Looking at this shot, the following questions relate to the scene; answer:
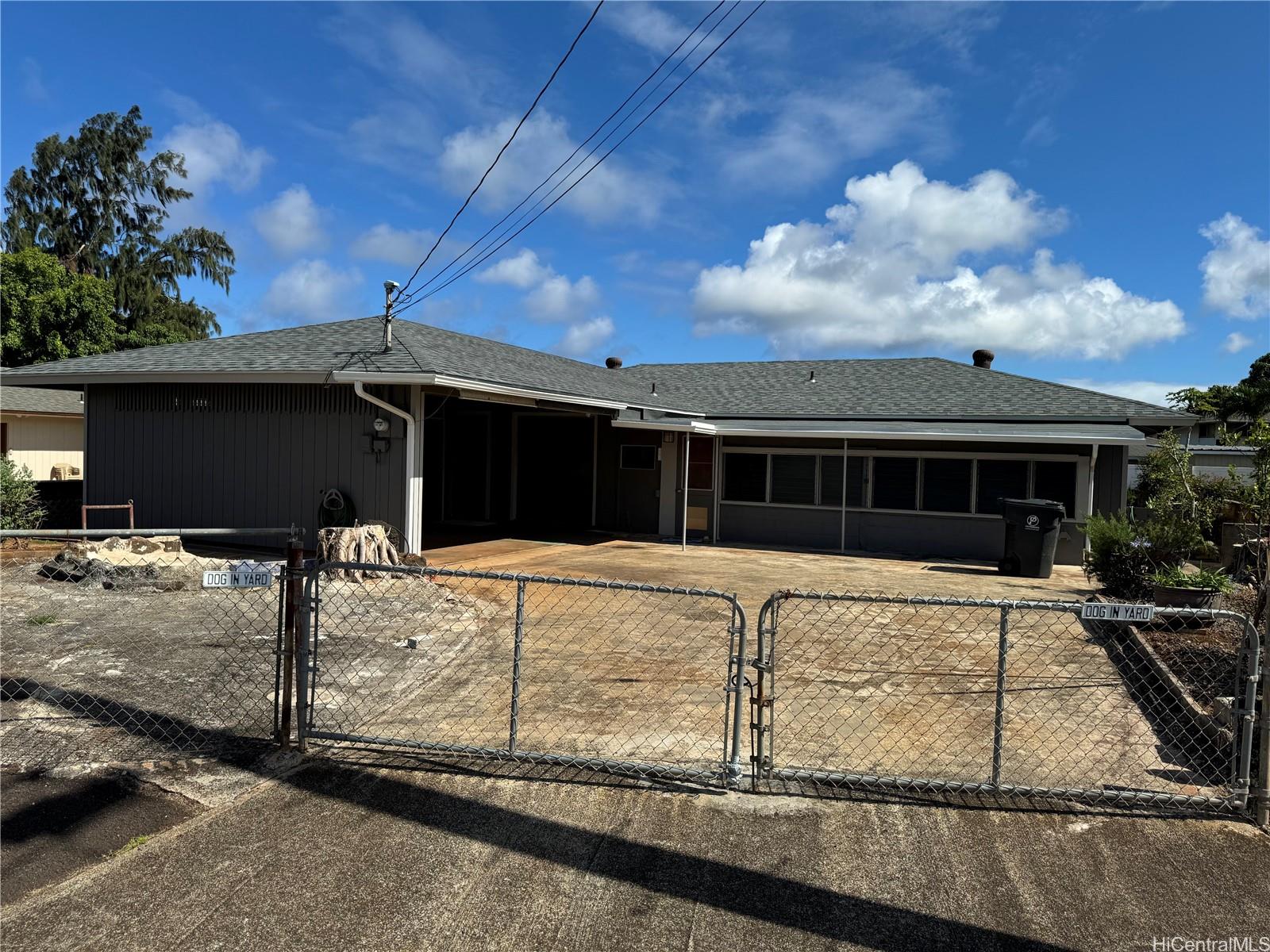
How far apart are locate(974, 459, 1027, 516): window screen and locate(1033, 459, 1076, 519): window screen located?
9.5 inches

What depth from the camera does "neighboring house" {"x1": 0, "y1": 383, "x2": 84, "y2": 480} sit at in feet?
79.5

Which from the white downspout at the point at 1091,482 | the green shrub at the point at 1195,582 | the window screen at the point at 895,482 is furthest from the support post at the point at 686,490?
the green shrub at the point at 1195,582

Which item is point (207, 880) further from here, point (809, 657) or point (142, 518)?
point (142, 518)

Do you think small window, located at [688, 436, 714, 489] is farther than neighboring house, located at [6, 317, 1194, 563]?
Yes

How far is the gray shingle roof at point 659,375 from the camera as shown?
1273cm

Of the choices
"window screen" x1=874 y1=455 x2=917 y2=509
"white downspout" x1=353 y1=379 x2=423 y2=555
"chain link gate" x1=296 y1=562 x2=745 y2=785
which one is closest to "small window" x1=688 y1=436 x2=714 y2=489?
"window screen" x1=874 y1=455 x2=917 y2=509

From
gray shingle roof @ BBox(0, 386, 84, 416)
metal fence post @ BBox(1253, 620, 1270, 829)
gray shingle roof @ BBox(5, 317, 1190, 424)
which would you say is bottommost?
metal fence post @ BBox(1253, 620, 1270, 829)

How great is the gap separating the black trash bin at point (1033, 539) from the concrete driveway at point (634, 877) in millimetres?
9826

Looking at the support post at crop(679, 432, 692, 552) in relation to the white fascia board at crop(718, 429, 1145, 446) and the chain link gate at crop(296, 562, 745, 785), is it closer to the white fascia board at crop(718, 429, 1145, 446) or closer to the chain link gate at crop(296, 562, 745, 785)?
the white fascia board at crop(718, 429, 1145, 446)

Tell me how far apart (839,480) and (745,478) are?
1.96m

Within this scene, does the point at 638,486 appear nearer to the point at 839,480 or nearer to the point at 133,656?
the point at 839,480

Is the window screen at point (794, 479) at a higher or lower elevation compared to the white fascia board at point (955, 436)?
lower

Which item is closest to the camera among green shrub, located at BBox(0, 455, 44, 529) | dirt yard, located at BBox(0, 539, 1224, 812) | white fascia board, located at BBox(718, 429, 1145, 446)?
dirt yard, located at BBox(0, 539, 1224, 812)

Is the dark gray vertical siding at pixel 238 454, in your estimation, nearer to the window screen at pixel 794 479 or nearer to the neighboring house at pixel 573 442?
the neighboring house at pixel 573 442
